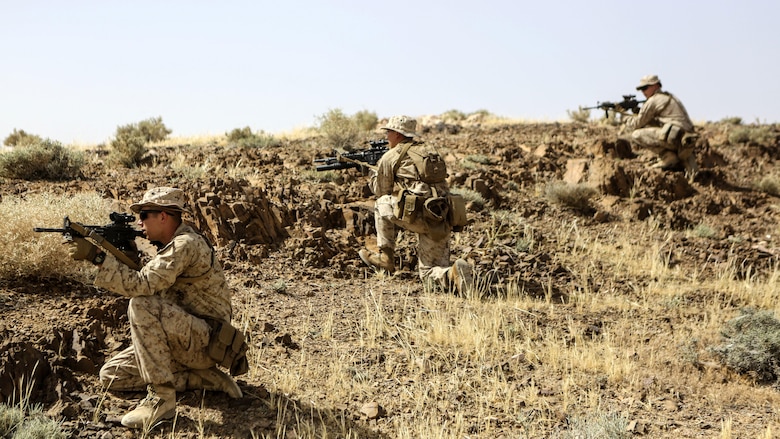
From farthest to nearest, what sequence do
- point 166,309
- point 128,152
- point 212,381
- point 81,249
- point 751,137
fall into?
1. point 751,137
2. point 128,152
3. point 212,381
4. point 166,309
5. point 81,249

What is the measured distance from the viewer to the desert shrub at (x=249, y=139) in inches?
535

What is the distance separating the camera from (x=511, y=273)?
837cm

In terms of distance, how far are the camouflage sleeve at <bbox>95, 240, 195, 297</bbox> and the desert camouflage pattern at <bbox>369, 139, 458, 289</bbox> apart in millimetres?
3541

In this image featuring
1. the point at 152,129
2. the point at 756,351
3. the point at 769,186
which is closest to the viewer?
the point at 756,351

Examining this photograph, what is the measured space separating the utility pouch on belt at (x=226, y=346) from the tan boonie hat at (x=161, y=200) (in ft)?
2.72

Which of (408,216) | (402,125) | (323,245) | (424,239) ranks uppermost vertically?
(402,125)

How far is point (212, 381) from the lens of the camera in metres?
4.79

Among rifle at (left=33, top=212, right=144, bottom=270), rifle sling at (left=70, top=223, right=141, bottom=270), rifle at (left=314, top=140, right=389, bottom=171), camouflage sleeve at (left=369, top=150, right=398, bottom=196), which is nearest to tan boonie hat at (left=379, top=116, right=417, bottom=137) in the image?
camouflage sleeve at (left=369, top=150, right=398, bottom=196)

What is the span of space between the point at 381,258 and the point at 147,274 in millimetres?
4033

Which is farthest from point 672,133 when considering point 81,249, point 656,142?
point 81,249

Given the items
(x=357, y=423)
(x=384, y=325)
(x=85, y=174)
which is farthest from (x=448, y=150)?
(x=357, y=423)

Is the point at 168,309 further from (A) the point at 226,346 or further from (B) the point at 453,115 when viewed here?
(B) the point at 453,115

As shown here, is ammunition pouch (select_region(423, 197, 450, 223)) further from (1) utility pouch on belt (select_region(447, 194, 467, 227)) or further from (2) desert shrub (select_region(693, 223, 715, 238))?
(2) desert shrub (select_region(693, 223, 715, 238))

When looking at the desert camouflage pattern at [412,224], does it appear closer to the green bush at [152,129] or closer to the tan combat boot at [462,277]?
the tan combat boot at [462,277]
